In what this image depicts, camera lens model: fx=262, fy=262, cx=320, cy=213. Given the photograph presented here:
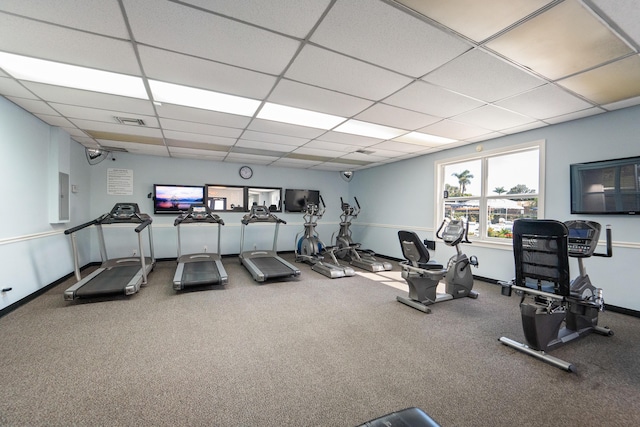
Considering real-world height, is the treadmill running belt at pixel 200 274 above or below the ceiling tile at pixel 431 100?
below

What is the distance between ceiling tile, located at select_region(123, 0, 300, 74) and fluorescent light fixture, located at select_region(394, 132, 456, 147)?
2934mm

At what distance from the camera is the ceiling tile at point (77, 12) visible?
67.0 inches

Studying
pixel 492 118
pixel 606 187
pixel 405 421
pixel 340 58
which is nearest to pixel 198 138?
pixel 340 58

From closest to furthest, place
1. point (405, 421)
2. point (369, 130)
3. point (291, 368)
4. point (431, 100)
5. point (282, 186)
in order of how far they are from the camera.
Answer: point (405, 421) → point (291, 368) → point (431, 100) → point (369, 130) → point (282, 186)

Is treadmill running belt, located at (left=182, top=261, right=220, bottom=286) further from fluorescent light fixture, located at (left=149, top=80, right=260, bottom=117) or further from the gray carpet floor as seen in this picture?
fluorescent light fixture, located at (left=149, top=80, right=260, bottom=117)

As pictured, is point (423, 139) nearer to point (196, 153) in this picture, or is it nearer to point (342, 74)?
point (342, 74)

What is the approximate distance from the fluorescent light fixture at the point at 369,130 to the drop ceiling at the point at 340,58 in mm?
80

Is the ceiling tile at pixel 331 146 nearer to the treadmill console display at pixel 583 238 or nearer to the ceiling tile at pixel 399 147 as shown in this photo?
the ceiling tile at pixel 399 147

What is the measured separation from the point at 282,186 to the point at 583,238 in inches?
256

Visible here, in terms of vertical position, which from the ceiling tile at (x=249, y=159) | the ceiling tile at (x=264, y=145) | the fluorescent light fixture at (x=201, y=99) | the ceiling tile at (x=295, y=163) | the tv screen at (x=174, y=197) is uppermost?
the fluorescent light fixture at (x=201, y=99)

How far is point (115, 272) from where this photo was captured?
457 centimetres

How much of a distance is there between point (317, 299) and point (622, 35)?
13.2 ft

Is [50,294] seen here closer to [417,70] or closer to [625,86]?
[417,70]

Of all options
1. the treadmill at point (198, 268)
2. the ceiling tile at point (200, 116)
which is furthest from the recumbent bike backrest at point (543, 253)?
the treadmill at point (198, 268)
